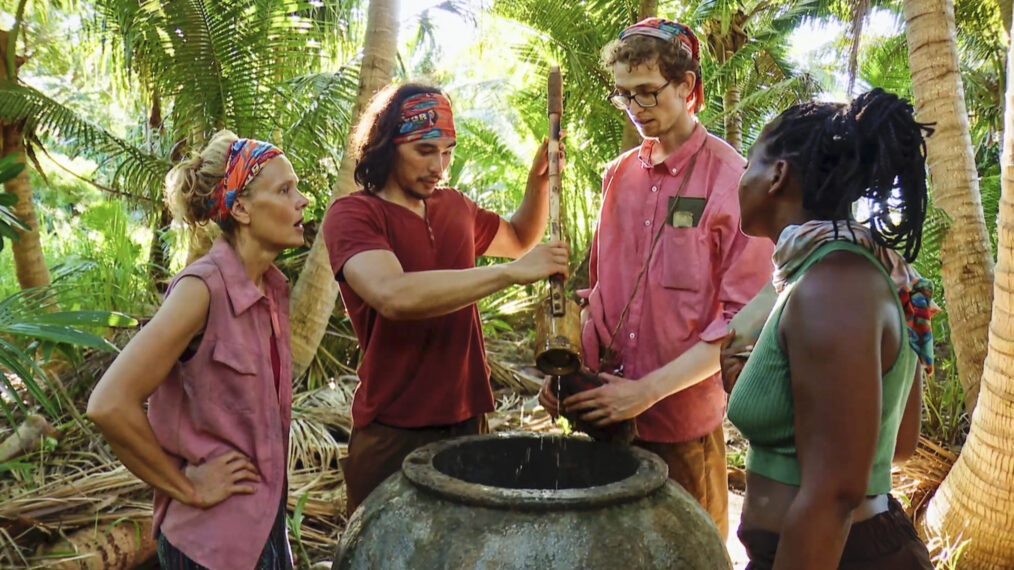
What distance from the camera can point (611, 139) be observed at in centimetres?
841

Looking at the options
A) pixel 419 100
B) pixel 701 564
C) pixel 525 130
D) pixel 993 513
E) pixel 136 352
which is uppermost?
pixel 525 130

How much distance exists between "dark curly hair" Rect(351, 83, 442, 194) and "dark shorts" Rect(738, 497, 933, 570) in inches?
57.6

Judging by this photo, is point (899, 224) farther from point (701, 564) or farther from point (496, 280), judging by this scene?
point (496, 280)

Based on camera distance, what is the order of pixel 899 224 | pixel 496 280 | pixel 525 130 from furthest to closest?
pixel 525 130, pixel 496 280, pixel 899 224

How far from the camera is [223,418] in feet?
6.53

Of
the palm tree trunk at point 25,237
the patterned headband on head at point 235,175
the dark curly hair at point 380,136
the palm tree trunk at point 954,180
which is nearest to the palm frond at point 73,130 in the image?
the palm tree trunk at point 25,237

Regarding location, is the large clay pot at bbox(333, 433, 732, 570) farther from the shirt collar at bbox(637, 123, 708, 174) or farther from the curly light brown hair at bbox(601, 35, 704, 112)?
the curly light brown hair at bbox(601, 35, 704, 112)

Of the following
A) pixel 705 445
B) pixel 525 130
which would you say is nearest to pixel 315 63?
pixel 525 130

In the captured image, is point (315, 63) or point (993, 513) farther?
point (315, 63)

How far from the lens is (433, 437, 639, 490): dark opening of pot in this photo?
7.17ft

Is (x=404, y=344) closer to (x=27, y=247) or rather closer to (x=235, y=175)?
(x=235, y=175)

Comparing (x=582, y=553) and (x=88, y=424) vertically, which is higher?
(x=582, y=553)

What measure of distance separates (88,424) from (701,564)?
3.89 metres

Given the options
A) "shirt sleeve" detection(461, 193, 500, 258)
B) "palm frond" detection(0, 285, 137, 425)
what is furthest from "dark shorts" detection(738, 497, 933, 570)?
"palm frond" detection(0, 285, 137, 425)
